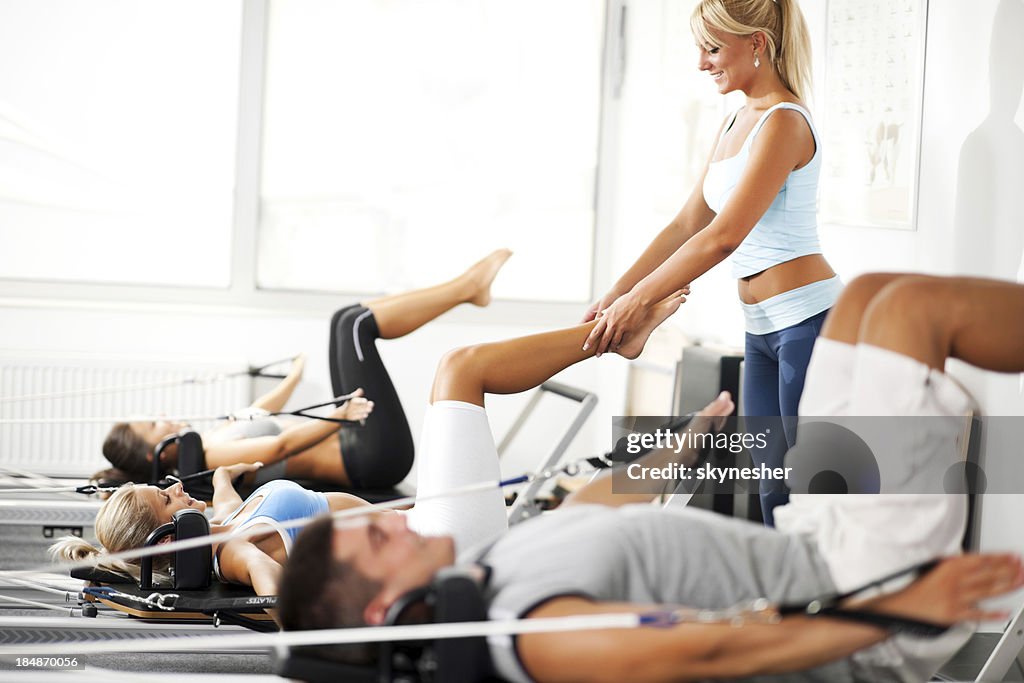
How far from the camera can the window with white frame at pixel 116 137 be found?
4.82 metres

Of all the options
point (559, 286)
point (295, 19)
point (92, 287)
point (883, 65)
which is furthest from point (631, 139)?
point (92, 287)

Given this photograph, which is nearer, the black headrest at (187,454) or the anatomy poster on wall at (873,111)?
the anatomy poster on wall at (873,111)

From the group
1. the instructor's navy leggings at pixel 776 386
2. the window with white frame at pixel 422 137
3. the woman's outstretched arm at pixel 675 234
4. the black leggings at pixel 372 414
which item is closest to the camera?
the instructor's navy leggings at pixel 776 386

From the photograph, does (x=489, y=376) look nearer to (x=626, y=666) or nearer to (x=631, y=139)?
(x=626, y=666)

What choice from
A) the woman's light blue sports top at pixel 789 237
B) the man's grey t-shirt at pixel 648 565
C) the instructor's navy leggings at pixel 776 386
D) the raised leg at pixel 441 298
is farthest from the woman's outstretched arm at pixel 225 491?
the man's grey t-shirt at pixel 648 565

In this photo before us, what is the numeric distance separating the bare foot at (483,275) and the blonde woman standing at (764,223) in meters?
0.84

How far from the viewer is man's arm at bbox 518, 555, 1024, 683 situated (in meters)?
1.10

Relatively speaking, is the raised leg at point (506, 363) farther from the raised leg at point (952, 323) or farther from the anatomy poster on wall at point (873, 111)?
the anatomy poster on wall at point (873, 111)

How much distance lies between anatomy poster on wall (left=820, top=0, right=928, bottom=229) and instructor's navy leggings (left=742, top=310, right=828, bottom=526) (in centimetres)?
62

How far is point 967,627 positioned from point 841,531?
0.18m

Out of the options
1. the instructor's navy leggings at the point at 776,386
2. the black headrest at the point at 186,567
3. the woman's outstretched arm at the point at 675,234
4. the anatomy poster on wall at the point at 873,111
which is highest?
the anatomy poster on wall at the point at 873,111

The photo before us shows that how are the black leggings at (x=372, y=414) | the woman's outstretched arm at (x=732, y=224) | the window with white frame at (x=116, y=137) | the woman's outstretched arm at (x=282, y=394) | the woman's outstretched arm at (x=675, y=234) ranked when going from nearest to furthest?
the woman's outstretched arm at (x=732, y=224), the woman's outstretched arm at (x=675, y=234), the black leggings at (x=372, y=414), the woman's outstretched arm at (x=282, y=394), the window with white frame at (x=116, y=137)

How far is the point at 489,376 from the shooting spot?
1.93m

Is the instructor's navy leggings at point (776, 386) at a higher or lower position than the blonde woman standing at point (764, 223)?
lower
